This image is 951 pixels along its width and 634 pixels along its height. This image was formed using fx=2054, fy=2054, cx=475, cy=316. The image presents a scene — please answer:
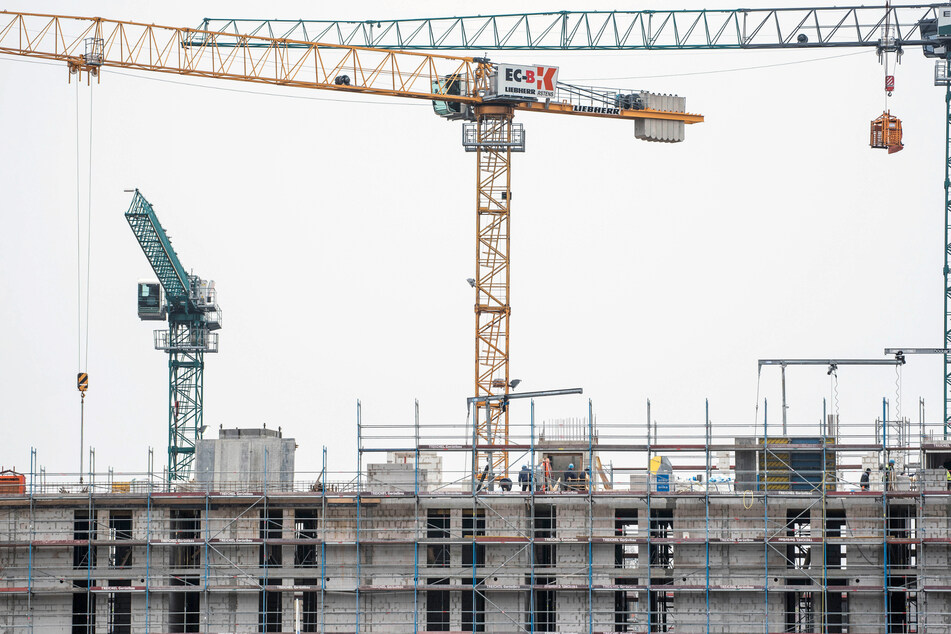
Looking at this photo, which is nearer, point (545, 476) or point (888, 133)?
point (545, 476)

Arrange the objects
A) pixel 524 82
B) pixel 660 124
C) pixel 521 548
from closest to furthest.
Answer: pixel 521 548
pixel 524 82
pixel 660 124

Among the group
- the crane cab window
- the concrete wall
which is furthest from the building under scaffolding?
the crane cab window

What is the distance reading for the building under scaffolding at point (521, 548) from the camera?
7988cm

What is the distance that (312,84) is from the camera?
392ft

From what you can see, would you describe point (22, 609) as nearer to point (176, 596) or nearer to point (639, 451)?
point (176, 596)

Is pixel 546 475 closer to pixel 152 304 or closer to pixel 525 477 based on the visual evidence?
pixel 525 477

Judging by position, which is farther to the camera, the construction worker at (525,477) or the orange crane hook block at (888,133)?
the orange crane hook block at (888,133)

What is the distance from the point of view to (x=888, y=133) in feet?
384

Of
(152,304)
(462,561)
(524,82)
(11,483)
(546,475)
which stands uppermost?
(524,82)

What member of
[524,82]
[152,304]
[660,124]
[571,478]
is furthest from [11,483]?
[152,304]

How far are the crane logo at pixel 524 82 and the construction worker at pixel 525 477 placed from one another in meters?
35.2

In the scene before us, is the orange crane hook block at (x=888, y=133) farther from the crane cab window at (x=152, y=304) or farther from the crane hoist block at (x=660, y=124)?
the crane cab window at (x=152, y=304)

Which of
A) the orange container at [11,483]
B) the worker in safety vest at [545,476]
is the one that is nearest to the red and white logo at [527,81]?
the worker in safety vest at [545,476]

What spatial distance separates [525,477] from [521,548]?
3691 mm
